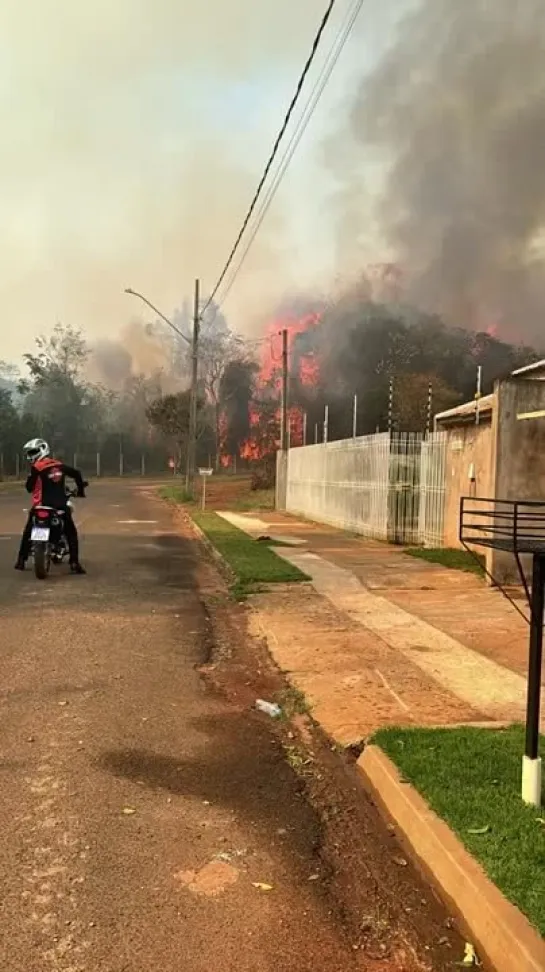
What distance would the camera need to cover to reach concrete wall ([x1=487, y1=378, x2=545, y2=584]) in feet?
37.8

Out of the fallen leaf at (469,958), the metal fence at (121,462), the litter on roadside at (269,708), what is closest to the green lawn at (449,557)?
the litter on roadside at (269,708)

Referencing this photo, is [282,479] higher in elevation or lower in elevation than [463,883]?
higher

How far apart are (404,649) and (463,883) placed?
4.36 m

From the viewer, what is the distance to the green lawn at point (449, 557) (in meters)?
13.2

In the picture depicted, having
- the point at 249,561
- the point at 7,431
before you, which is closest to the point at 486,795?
the point at 249,561

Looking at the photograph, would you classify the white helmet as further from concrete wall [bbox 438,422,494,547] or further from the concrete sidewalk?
concrete wall [bbox 438,422,494,547]

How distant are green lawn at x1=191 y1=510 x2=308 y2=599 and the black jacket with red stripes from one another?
2669 mm

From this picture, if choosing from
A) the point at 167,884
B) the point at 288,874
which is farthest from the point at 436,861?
the point at 167,884

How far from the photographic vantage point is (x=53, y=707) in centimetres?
573

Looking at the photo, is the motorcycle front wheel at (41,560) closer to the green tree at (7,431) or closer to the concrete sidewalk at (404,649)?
the concrete sidewalk at (404,649)

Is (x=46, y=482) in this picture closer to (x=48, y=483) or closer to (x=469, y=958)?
(x=48, y=483)

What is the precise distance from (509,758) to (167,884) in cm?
196

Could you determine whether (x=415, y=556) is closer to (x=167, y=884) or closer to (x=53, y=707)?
(x=53, y=707)

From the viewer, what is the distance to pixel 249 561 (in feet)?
44.9
